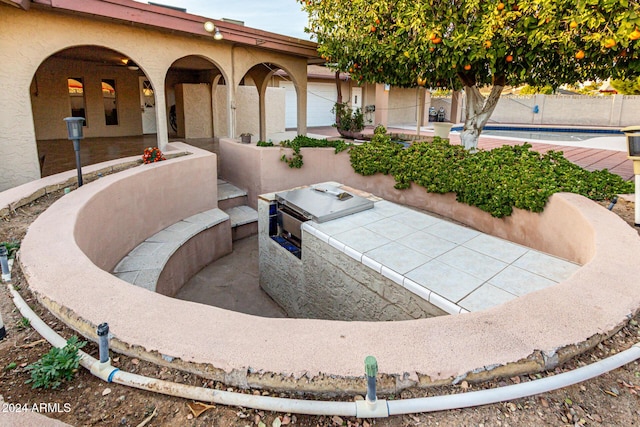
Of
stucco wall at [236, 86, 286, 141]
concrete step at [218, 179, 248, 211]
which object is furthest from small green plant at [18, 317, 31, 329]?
stucco wall at [236, 86, 286, 141]

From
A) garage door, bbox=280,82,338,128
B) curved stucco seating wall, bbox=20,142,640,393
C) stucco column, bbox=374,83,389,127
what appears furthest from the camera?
garage door, bbox=280,82,338,128

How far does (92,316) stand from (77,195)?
8.76ft

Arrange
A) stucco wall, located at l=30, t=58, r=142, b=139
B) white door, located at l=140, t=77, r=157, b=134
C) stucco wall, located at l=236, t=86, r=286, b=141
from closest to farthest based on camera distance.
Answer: stucco wall, located at l=30, t=58, r=142, b=139, white door, located at l=140, t=77, r=157, b=134, stucco wall, located at l=236, t=86, r=286, b=141

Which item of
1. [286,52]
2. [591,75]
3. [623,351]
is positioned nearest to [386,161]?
[591,75]

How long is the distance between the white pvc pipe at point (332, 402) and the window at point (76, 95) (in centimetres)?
1226

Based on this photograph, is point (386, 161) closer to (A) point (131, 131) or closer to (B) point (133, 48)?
(B) point (133, 48)

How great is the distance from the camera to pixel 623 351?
189 centimetres

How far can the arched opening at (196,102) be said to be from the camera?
43.8 ft

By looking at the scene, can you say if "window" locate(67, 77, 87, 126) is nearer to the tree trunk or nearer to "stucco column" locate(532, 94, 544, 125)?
the tree trunk

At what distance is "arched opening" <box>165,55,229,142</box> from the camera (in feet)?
43.8

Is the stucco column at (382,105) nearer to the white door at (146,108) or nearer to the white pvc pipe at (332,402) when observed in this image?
the white door at (146,108)

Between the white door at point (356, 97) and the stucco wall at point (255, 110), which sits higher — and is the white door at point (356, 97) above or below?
above

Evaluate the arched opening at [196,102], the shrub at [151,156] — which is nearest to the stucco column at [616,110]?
the arched opening at [196,102]

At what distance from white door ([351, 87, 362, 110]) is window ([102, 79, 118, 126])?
13.1 m
